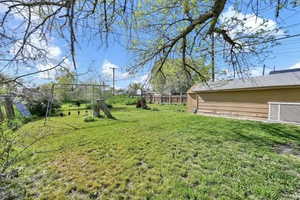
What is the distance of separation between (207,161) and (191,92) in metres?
9.82

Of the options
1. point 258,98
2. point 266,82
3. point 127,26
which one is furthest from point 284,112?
point 127,26

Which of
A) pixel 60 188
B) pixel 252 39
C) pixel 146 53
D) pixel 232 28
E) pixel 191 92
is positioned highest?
pixel 232 28

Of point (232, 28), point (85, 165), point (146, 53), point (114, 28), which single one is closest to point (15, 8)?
point (114, 28)

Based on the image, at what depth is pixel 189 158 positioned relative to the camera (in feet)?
10.2

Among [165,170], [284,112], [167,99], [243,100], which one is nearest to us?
[165,170]

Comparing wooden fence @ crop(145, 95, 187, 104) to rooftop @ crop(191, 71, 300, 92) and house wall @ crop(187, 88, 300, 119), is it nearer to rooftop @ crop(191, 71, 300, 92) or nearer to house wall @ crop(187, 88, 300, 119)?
house wall @ crop(187, 88, 300, 119)

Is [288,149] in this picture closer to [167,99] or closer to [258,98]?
[258,98]

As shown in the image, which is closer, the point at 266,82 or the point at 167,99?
the point at 266,82

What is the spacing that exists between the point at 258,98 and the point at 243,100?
0.80m

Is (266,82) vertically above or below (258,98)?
above

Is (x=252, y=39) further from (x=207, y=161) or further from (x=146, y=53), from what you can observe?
(x=207, y=161)

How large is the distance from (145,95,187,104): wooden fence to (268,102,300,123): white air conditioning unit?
1241 cm

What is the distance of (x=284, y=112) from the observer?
22.5ft

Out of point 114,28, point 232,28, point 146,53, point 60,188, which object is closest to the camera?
point 114,28
